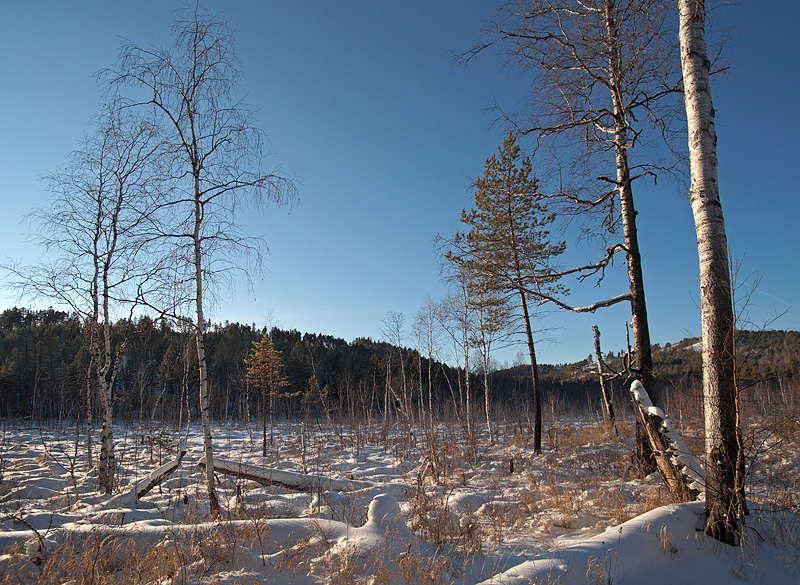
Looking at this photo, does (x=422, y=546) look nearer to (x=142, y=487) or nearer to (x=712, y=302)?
(x=712, y=302)

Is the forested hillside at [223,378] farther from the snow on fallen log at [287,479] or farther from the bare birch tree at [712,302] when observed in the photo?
the bare birch tree at [712,302]

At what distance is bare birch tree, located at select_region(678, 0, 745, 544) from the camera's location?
140 inches

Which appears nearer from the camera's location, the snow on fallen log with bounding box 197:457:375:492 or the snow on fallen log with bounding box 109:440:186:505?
the snow on fallen log with bounding box 109:440:186:505

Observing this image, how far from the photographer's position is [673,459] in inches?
177

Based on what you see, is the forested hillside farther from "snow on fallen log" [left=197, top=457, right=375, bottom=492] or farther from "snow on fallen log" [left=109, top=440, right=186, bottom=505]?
"snow on fallen log" [left=109, top=440, right=186, bottom=505]

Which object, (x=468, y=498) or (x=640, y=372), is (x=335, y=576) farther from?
(x=640, y=372)

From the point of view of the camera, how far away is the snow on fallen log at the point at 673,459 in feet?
13.9

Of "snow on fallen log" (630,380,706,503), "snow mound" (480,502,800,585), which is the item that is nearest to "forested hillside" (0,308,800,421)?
"snow on fallen log" (630,380,706,503)

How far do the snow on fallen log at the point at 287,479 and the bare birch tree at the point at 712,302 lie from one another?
19.1 ft

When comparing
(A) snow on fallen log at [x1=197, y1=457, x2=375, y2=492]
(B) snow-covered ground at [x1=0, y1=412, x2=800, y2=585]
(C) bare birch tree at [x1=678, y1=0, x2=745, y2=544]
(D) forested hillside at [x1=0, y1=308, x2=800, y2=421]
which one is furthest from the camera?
(D) forested hillside at [x1=0, y1=308, x2=800, y2=421]

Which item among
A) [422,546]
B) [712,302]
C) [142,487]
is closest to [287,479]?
[142,487]

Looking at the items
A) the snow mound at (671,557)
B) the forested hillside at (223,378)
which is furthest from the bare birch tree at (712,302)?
the forested hillside at (223,378)

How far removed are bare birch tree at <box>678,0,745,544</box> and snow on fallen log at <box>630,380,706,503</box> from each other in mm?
371

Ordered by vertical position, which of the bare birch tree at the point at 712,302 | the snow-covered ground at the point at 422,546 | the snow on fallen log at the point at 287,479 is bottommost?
the snow on fallen log at the point at 287,479
